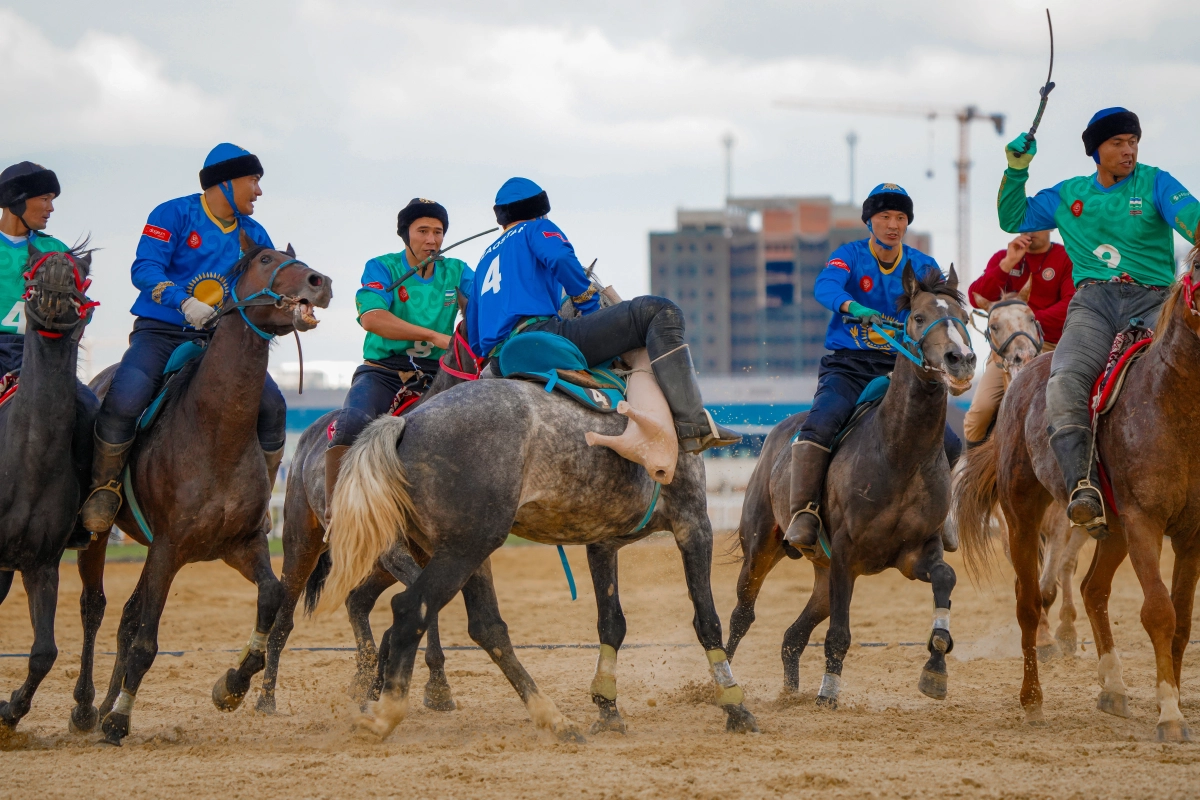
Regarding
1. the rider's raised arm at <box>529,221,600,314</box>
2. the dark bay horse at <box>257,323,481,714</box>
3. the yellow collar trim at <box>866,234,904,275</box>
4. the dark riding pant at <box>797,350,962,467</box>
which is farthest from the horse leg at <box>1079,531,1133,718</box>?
the dark bay horse at <box>257,323,481,714</box>

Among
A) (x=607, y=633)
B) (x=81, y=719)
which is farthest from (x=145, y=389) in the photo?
(x=607, y=633)

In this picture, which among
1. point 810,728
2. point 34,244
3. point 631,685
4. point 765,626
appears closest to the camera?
point 810,728

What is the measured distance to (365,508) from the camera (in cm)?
539

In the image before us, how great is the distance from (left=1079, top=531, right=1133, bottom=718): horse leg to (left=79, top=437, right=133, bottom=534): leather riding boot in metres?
5.50

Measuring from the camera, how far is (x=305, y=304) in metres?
6.48

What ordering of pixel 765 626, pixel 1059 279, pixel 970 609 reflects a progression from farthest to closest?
pixel 970 609, pixel 765 626, pixel 1059 279

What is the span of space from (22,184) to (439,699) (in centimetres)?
405

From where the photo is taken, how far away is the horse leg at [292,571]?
24.9ft

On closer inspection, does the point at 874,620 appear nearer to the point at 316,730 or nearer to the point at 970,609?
the point at 970,609

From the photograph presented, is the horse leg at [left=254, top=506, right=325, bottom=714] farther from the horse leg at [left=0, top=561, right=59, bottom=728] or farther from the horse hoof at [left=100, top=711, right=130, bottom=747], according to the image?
the horse leg at [left=0, top=561, right=59, bottom=728]

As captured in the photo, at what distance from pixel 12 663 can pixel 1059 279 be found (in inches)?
340

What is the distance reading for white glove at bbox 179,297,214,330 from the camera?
21.3 feet

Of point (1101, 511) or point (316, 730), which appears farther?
point (316, 730)

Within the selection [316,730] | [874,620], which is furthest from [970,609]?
[316,730]
